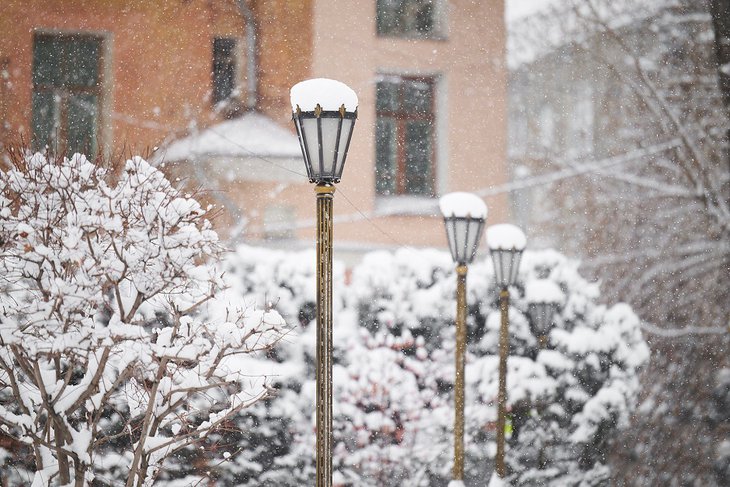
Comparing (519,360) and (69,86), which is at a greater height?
(69,86)

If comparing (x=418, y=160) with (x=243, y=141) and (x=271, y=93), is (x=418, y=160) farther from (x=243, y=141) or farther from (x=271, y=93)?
(x=243, y=141)

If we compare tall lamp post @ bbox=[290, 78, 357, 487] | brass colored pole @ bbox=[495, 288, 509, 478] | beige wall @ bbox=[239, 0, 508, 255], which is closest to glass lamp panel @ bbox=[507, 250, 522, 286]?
brass colored pole @ bbox=[495, 288, 509, 478]

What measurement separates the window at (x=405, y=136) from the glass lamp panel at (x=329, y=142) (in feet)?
26.9

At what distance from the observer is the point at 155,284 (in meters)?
5.01

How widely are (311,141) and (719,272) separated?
1170 centimetres

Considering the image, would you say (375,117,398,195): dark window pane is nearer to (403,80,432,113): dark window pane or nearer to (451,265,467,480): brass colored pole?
(403,80,432,113): dark window pane

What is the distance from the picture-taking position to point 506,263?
26.3 ft

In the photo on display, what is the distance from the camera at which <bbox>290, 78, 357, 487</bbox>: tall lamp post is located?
438 centimetres

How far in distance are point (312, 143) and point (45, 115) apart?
26.4 ft

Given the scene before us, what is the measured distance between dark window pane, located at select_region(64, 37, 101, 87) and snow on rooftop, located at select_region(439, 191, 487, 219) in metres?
6.64

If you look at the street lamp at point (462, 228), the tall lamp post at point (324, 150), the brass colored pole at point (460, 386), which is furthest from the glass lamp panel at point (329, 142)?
the brass colored pole at point (460, 386)

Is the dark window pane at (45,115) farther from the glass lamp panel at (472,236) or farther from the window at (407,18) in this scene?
the glass lamp panel at (472,236)

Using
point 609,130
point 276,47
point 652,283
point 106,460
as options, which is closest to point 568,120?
point 609,130

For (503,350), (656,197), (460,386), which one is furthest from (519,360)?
(656,197)
